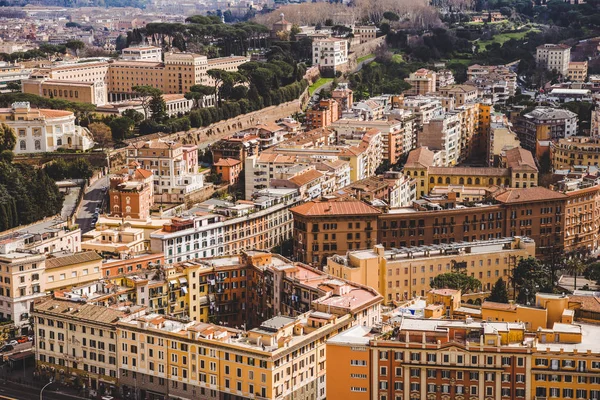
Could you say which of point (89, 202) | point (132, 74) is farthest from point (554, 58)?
point (89, 202)

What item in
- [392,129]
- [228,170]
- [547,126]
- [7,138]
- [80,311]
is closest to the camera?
[80,311]

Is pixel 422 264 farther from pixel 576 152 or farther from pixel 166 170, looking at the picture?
pixel 576 152

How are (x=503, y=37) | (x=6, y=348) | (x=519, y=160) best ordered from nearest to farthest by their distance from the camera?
(x=6, y=348) < (x=519, y=160) < (x=503, y=37)

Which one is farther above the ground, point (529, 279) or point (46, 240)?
point (46, 240)

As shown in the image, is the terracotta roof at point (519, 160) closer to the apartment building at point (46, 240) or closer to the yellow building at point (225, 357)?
the apartment building at point (46, 240)

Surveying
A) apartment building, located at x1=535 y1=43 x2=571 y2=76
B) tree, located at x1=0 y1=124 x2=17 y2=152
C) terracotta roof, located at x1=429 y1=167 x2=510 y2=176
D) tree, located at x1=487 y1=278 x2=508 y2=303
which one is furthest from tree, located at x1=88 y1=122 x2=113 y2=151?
apartment building, located at x1=535 y1=43 x2=571 y2=76

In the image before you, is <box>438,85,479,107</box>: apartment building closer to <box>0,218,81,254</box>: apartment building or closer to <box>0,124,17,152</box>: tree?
<box>0,124,17,152</box>: tree

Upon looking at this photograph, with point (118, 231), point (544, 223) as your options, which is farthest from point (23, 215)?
point (544, 223)
